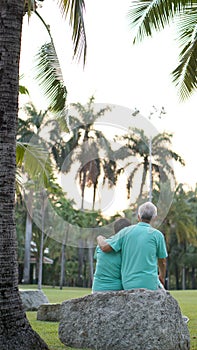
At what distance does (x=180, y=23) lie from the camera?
12.5 m

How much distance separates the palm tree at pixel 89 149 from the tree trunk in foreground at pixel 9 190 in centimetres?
3887

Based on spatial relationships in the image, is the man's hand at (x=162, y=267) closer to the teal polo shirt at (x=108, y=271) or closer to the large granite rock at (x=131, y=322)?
the teal polo shirt at (x=108, y=271)

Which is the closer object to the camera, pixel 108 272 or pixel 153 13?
pixel 108 272

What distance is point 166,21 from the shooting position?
1227 centimetres

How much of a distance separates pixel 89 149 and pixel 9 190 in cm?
4171

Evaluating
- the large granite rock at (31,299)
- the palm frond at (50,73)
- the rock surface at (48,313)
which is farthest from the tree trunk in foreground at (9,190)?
the large granite rock at (31,299)

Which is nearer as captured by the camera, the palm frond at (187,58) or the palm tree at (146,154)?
the palm frond at (187,58)

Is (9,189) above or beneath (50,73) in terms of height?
beneath

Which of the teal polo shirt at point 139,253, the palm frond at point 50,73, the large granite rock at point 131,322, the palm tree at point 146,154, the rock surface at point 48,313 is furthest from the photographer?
the palm tree at point 146,154

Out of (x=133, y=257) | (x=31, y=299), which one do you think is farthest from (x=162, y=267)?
(x=31, y=299)

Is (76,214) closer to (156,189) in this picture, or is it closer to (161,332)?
(156,189)

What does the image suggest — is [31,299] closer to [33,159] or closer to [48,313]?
[48,313]

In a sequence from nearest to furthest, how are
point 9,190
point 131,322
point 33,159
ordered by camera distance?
point 9,190
point 131,322
point 33,159

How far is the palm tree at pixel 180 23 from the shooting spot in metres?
12.1
